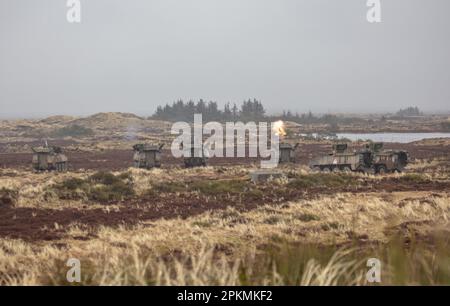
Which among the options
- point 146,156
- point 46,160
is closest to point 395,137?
point 146,156

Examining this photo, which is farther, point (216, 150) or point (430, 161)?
point (216, 150)

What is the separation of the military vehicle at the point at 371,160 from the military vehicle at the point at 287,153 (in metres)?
7.88

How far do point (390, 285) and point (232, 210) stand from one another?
44.4 ft

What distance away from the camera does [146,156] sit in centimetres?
3641

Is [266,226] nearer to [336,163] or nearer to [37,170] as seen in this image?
[336,163]

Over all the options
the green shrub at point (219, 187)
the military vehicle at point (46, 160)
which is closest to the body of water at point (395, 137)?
the military vehicle at point (46, 160)

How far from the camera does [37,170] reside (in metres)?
35.1

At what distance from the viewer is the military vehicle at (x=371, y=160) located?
102 feet

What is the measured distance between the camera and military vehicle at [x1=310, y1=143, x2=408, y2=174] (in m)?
31.0

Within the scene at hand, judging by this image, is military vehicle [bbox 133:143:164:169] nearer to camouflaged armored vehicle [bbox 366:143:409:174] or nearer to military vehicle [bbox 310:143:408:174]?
military vehicle [bbox 310:143:408:174]

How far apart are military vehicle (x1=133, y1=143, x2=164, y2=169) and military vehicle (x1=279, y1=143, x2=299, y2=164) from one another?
35.3ft


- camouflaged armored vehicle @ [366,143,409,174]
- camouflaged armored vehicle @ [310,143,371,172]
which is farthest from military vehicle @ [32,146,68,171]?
camouflaged armored vehicle @ [366,143,409,174]
